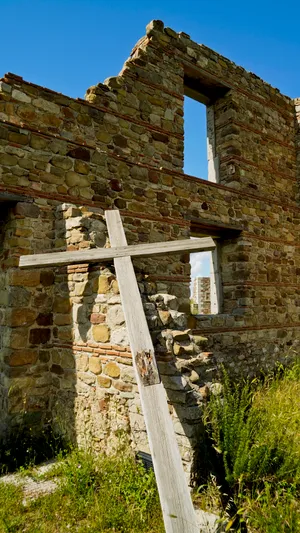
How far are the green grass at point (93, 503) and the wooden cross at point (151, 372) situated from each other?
59cm

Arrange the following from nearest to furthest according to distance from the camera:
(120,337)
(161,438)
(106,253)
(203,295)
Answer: (161,438) < (120,337) < (106,253) < (203,295)

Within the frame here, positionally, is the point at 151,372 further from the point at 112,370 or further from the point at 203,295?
→ the point at 203,295

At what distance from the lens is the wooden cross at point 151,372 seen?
217cm

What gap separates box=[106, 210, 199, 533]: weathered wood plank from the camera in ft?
7.00

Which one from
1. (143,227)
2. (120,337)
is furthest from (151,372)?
(143,227)

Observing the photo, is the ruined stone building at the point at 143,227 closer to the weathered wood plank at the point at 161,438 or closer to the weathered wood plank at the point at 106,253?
the weathered wood plank at the point at 106,253

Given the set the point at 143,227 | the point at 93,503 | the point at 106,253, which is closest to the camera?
the point at 93,503

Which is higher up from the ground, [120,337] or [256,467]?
[120,337]

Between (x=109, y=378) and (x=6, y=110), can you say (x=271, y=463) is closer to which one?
(x=109, y=378)

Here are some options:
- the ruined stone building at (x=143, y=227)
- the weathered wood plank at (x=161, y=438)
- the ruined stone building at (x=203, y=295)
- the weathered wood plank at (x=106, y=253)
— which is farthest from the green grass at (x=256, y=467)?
the ruined stone building at (x=203, y=295)

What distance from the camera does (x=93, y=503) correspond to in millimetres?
2881

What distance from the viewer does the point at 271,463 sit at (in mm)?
2791

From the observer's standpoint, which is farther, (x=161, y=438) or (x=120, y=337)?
(x=120, y=337)

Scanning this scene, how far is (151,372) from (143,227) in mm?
3468
